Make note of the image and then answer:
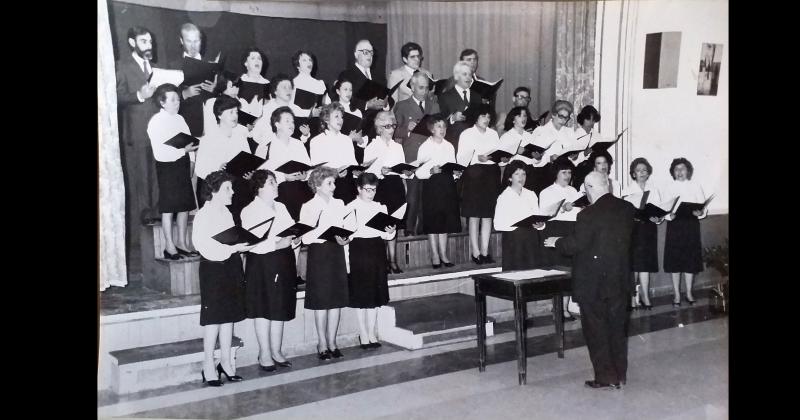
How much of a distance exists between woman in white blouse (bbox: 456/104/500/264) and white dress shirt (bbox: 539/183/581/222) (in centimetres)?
35

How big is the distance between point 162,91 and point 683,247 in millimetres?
3593

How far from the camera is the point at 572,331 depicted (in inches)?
202

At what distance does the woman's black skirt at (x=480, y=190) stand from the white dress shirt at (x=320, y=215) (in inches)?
36.5

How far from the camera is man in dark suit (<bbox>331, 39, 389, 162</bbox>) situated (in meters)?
4.68

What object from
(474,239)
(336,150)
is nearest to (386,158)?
(336,150)

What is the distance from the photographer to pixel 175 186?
441 cm

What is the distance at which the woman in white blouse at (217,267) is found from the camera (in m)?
4.32

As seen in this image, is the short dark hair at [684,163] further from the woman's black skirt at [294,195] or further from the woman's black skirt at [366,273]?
the woman's black skirt at [294,195]

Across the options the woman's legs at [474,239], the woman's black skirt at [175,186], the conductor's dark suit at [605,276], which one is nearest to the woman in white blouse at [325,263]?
the woman's black skirt at [175,186]

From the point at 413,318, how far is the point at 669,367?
5.54 ft

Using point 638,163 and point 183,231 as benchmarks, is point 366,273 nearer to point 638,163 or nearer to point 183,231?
point 183,231

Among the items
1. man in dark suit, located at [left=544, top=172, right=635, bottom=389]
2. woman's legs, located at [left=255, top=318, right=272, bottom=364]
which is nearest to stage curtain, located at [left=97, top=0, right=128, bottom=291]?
woman's legs, located at [left=255, top=318, right=272, bottom=364]
